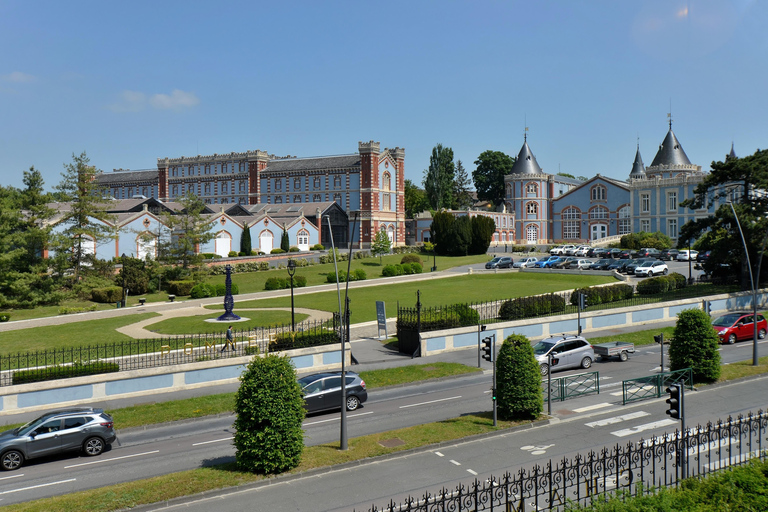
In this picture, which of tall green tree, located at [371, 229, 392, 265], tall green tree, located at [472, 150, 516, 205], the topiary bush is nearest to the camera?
the topiary bush

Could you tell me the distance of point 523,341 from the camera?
1864cm

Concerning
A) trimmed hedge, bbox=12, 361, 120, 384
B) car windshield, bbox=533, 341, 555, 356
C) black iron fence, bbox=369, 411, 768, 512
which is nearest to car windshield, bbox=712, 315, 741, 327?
car windshield, bbox=533, 341, 555, 356

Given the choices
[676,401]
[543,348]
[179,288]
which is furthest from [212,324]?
[676,401]

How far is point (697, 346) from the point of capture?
22.0 metres

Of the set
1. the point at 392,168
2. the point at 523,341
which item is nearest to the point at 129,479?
the point at 523,341

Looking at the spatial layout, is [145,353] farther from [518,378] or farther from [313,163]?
[313,163]

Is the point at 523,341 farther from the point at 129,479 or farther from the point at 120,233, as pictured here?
the point at 120,233

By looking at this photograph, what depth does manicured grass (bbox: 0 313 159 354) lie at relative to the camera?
31281 mm

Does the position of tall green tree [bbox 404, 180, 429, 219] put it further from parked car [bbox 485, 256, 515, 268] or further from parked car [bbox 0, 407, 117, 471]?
parked car [bbox 0, 407, 117, 471]

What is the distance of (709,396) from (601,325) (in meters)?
15.8

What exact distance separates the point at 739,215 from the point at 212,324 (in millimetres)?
36649

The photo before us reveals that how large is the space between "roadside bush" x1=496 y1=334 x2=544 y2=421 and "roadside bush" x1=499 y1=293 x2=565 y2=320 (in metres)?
17.8

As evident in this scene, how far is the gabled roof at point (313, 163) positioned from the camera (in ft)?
325

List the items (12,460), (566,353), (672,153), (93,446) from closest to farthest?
(12,460) → (93,446) → (566,353) → (672,153)
